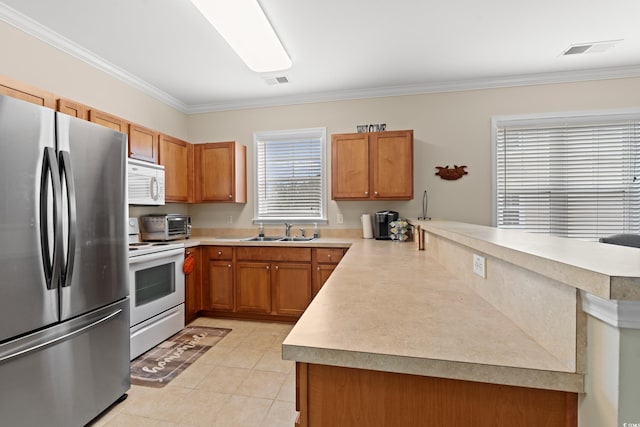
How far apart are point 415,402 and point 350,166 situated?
2836 mm

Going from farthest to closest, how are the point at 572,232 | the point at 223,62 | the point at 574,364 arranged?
the point at 572,232, the point at 223,62, the point at 574,364

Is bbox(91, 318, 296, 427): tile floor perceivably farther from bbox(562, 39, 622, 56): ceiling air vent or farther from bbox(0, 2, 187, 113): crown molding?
bbox(562, 39, 622, 56): ceiling air vent

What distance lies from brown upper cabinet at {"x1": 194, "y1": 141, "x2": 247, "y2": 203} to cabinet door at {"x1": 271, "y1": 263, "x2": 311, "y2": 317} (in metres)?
1.14

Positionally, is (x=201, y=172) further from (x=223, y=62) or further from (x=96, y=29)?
(x=96, y=29)

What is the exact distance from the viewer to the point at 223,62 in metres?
2.87

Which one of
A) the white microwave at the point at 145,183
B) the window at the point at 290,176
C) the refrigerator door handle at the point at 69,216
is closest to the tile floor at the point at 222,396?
the refrigerator door handle at the point at 69,216

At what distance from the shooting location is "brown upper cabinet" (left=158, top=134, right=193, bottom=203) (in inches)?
131

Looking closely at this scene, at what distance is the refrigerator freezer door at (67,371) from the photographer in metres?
1.39

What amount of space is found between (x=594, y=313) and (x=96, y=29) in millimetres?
3367

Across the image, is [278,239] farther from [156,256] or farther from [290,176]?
[156,256]

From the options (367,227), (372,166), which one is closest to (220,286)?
(367,227)

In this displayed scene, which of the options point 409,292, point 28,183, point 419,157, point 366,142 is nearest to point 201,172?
point 366,142

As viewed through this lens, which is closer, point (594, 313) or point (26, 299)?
point (594, 313)

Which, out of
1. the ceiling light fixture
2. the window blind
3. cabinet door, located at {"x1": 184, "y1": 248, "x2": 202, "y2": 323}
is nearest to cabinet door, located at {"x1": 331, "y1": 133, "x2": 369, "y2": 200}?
the window blind
